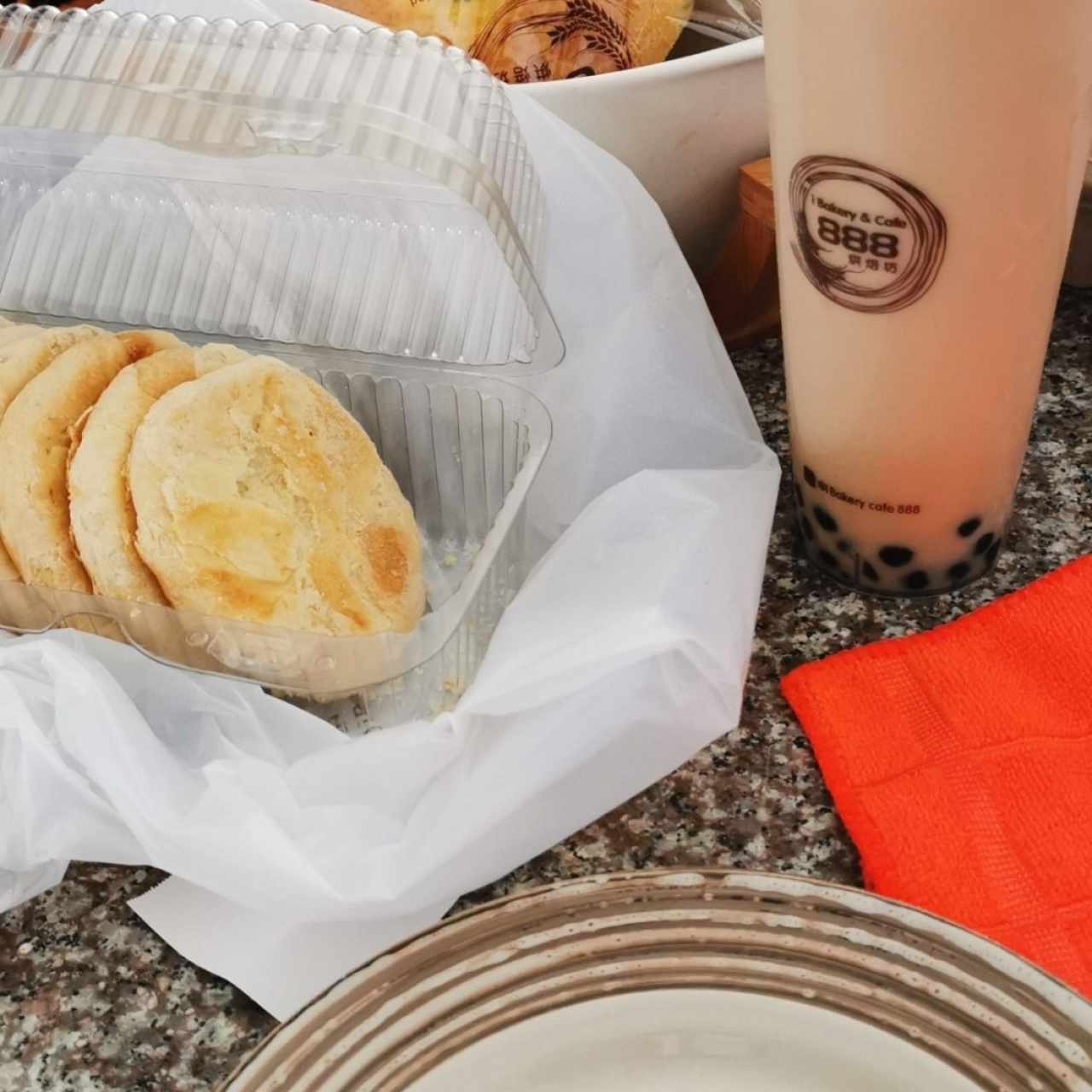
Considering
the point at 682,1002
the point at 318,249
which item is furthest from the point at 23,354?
the point at 682,1002

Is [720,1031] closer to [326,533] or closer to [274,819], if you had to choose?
[274,819]

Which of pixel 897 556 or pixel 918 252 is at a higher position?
pixel 918 252

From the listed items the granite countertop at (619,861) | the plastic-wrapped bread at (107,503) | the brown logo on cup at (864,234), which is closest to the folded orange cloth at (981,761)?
the granite countertop at (619,861)

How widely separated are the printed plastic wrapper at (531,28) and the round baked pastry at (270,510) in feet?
0.73

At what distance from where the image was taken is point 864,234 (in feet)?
1.67

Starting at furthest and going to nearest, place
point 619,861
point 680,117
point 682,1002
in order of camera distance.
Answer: point 680,117, point 619,861, point 682,1002

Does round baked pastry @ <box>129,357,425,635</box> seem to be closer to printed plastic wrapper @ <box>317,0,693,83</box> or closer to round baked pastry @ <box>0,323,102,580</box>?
round baked pastry @ <box>0,323,102,580</box>

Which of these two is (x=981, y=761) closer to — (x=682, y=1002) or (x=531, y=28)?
(x=682, y=1002)

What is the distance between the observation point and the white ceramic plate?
1.35ft

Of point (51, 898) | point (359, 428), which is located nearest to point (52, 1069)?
point (51, 898)

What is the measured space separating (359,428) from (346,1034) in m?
0.34

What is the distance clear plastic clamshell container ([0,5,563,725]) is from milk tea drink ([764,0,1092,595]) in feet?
0.48

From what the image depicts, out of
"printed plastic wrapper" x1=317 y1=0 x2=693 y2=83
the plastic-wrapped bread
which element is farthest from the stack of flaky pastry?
"printed plastic wrapper" x1=317 y1=0 x2=693 y2=83

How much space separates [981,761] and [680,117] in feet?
1.20
